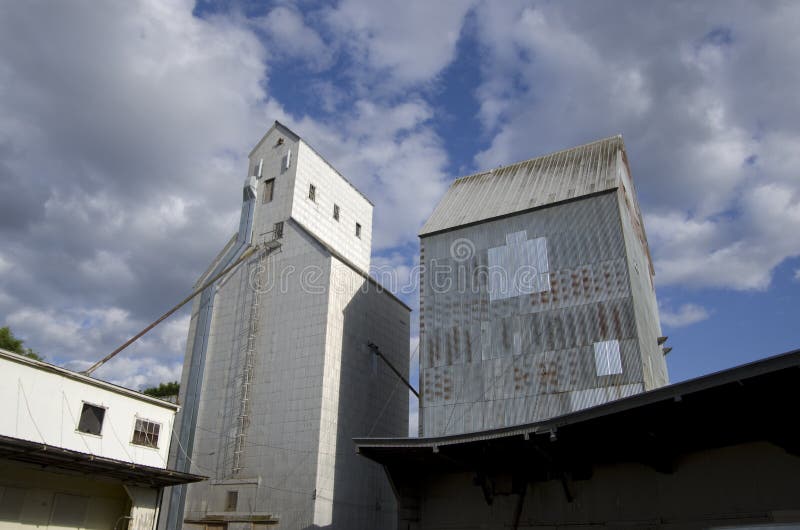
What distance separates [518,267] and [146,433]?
62.9ft

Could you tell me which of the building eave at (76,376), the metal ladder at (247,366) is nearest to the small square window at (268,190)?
the metal ladder at (247,366)

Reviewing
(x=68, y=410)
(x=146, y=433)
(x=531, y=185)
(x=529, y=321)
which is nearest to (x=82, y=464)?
(x=68, y=410)

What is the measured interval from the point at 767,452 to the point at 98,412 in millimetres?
23369

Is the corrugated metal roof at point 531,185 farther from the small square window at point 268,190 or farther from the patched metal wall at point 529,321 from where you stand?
the small square window at point 268,190

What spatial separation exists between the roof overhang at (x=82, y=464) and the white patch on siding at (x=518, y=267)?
17180mm

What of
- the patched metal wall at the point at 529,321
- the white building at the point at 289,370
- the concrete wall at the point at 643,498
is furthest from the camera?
the white building at the point at 289,370

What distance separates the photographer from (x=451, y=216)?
3481 centimetres

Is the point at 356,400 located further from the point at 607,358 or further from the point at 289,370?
the point at 607,358

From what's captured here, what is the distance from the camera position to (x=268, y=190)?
1555 inches

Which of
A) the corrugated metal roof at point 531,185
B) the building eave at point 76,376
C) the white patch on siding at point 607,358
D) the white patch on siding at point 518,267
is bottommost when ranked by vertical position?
the building eave at point 76,376

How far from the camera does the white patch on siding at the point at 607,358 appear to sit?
26125 mm

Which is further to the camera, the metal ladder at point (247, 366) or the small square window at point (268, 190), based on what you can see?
the small square window at point (268, 190)

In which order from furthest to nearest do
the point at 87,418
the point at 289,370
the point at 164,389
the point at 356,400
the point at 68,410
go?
the point at 164,389, the point at 356,400, the point at 289,370, the point at 87,418, the point at 68,410

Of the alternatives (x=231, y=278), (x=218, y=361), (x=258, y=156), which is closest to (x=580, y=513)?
(x=218, y=361)
